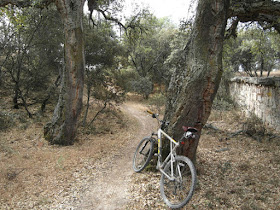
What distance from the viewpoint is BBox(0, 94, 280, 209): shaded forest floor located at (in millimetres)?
4027

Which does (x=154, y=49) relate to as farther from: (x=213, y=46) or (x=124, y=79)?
(x=213, y=46)

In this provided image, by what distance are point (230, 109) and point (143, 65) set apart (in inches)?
455

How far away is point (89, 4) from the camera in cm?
959

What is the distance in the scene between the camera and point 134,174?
5.04 metres

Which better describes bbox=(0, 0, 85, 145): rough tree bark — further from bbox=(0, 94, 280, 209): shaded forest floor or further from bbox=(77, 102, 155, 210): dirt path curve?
bbox=(77, 102, 155, 210): dirt path curve

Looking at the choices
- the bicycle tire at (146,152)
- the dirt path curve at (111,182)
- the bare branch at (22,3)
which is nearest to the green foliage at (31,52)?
the bare branch at (22,3)

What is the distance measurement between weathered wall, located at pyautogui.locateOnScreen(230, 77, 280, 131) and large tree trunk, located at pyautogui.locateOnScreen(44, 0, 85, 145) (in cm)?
735

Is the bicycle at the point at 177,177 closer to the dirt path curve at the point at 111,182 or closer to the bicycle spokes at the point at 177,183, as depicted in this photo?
the bicycle spokes at the point at 177,183

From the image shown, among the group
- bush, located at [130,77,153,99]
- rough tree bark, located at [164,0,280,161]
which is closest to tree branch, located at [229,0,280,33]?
rough tree bark, located at [164,0,280,161]

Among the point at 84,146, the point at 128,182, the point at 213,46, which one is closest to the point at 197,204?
the point at 128,182

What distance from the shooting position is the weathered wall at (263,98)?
805 cm

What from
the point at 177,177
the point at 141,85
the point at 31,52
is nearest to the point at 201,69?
the point at 177,177

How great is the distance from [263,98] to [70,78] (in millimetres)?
7872

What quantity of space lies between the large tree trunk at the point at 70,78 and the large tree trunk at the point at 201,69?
3994mm
